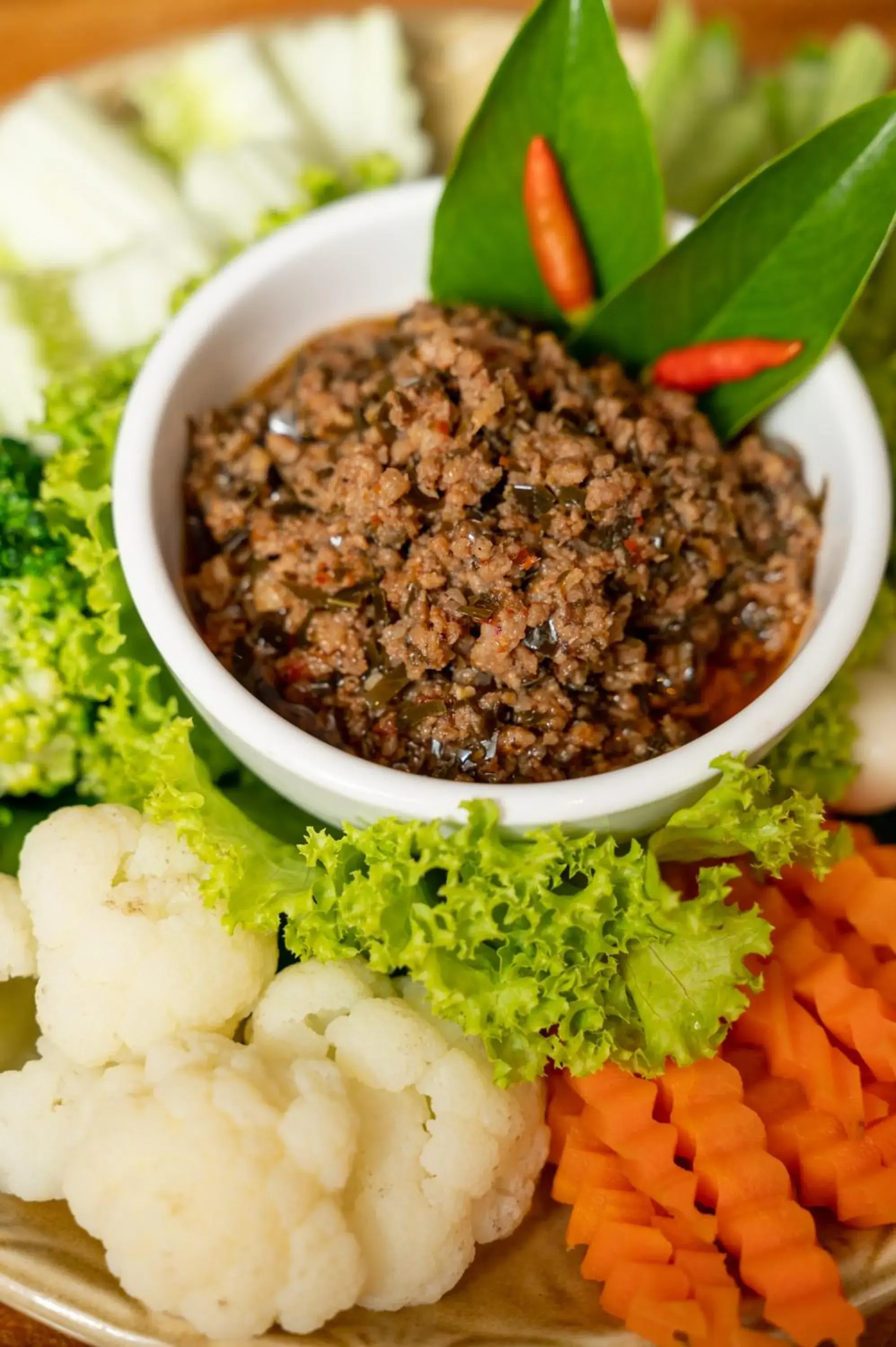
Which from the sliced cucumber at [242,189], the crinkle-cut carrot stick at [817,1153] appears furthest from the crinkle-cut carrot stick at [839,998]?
the sliced cucumber at [242,189]

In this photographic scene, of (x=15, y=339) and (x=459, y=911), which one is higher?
(x=15, y=339)

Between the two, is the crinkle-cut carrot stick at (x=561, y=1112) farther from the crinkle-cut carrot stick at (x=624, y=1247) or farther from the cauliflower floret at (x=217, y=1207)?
the cauliflower floret at (x=217, y=1207)

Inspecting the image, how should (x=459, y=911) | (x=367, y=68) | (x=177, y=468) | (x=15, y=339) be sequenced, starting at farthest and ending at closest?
(x=367, y=68) < (x=15, y=339) < (x=177, y=468) < (x=459, y=911)

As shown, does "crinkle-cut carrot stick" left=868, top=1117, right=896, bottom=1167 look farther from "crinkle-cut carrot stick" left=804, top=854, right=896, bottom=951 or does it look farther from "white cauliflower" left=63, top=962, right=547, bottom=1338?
"white cauliflower" left=63, top=962, right=547, bottom=1338

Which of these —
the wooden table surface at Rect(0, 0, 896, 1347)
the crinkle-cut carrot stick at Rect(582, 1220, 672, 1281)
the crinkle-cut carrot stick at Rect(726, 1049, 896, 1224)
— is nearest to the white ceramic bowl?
the crinkle-cut carrot stick at Rect(726, 1049, 896, 1224)

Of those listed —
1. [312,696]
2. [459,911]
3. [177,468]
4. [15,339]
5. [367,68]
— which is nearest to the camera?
[459,911]

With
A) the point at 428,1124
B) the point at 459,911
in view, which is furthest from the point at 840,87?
the point at 428,1124

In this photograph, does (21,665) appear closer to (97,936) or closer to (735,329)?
(97,936)

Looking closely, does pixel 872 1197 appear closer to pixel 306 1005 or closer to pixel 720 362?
pixel 306 1005

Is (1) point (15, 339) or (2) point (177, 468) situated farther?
(1) point (15, 339)
